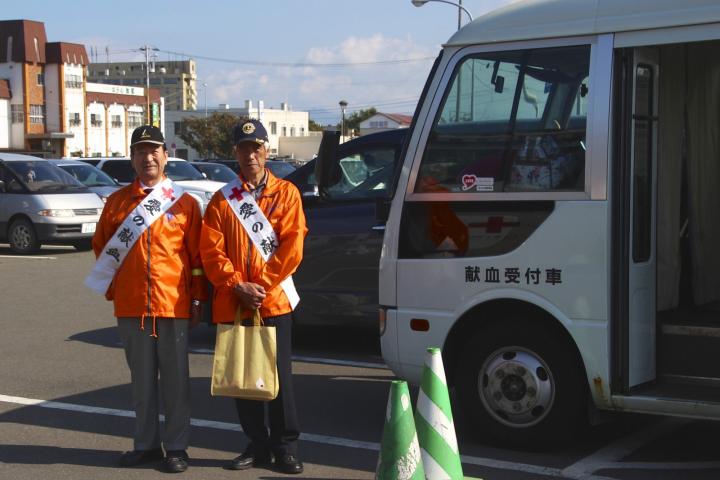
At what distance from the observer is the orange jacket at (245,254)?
18.3 feet

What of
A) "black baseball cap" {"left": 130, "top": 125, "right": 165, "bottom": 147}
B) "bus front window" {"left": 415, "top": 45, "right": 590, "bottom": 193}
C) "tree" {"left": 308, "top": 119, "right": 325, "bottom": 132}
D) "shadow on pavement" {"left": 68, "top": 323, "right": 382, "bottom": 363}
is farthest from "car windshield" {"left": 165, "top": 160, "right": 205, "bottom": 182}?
"tree" {"left": 308, "top": 119, "right": 325, "bottom": 132}

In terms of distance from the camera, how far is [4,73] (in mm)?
77562

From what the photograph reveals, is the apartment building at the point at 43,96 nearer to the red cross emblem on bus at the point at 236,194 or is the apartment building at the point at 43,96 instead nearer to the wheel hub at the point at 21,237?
the wheel hub at the point at 21,237

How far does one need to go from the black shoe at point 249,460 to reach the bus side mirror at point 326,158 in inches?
64.8

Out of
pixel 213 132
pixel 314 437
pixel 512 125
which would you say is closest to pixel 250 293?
pixel 314 437

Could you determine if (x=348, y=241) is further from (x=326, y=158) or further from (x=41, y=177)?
(x=41, y=177)

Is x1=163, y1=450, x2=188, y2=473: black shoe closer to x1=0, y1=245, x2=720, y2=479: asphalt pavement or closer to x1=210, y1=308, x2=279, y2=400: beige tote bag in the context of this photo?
x1=0, y1=245, x2=720, y2=479: asphalt pavement

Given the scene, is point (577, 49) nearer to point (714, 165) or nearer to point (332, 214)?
point (714, 165)

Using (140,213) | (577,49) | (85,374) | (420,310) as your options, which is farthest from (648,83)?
(85,374)

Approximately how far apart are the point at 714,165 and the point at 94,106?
8247 cm

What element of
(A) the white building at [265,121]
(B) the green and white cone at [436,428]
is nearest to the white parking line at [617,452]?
(B) the green and white cone at [436,428]

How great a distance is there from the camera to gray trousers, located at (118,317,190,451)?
5797mm

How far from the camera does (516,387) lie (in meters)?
5.90

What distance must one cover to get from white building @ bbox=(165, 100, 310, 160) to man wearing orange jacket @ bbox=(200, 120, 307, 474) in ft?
305
